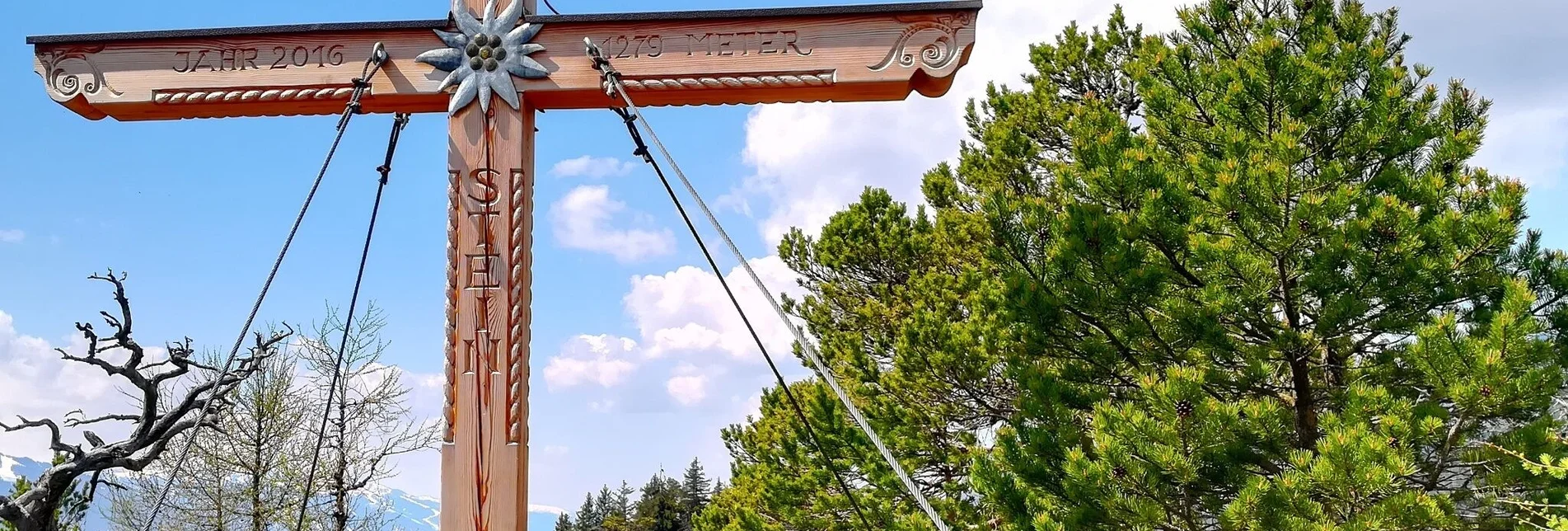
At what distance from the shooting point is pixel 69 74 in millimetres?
3377

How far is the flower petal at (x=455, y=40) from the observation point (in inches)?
129

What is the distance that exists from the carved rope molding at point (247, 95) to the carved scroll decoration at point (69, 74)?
158 mm

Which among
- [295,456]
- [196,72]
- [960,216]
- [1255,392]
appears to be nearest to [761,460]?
[960,216]

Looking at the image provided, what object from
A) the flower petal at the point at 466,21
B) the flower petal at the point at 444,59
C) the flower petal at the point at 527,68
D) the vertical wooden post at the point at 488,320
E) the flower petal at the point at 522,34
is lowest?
the vertical wooden post at the point at 488,320

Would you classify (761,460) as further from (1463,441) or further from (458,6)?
(458,6)

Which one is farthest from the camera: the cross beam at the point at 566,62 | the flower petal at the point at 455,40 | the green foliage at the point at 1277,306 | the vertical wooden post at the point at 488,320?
the green foliage at the point at 1277,306

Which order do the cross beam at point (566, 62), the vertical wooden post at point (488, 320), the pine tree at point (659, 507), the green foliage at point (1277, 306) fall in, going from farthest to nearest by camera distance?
the pine tree at point (659, 507)
the green foliage at point (1277, 306)
the cross beam at point (566, 62)
the vertical wooden post at point (488, 320)

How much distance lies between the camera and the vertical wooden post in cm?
305

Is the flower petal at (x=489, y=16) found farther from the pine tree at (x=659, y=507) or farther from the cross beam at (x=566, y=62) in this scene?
the pine tree at (x=659, y=507)

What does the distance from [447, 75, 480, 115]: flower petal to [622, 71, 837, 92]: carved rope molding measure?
1.41 feet

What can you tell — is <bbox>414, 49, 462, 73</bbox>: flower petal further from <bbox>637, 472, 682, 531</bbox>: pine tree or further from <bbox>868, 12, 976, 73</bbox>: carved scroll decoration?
<bbox>637, 472, 682, 531</bbox>: pine tree

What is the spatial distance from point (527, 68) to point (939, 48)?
3.87 ft

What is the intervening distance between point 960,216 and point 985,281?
368 cm

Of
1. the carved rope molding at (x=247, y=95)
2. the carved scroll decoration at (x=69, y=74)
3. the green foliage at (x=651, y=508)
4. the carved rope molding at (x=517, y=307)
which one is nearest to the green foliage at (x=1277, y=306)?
the carved rope molding at (x=517, y=307)
